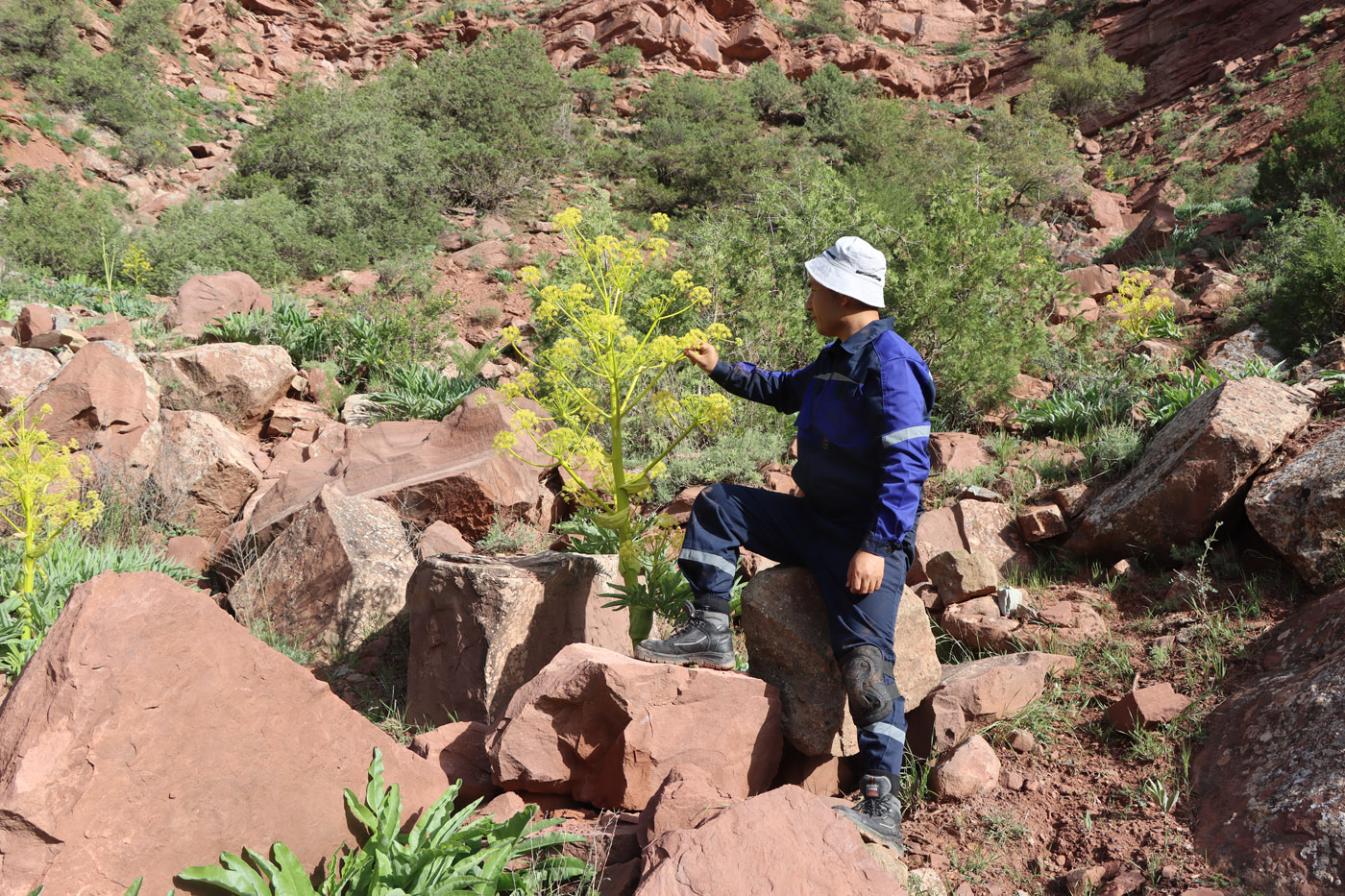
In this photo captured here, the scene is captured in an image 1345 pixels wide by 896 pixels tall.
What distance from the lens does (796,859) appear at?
2.07 metres

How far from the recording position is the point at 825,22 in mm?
33625

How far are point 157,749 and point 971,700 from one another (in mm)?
2814

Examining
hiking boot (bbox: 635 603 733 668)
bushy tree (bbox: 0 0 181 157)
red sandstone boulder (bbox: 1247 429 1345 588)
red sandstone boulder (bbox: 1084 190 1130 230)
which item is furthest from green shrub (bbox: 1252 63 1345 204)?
bushy tree (bbox: 0 0 181 157)

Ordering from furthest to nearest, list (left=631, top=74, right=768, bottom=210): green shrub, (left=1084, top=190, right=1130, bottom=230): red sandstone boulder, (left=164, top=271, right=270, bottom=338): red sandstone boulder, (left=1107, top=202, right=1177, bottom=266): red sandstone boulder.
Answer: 1. (left=631, top=74, right=768, bottom=210): green shrub
2. (left=1084, top=190, right=1130, bottom=230): red sandstone boulder
3. (left=1107, top=202, right=1177, bottom=266): red sandstone boulder
4. (left=164, top=271, right=270, bottom=338): red sandstone boulder

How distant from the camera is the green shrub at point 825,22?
110 ft

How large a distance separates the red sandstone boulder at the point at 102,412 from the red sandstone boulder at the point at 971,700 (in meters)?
6.21

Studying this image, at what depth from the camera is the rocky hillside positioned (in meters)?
2.28

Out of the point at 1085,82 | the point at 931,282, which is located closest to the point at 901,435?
the point at 931,282

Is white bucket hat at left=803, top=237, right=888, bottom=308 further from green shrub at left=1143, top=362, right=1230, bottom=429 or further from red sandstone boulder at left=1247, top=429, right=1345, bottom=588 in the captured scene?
green shrub at left=1143, top=362, right=1230, bottom=429

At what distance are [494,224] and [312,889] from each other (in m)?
13.8

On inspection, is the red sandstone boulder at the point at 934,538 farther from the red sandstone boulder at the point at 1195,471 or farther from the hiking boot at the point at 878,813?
the hiking boot at the point at 878,813

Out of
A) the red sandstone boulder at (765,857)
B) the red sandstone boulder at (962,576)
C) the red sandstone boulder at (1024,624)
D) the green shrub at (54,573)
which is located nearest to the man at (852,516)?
the red sandstone boulder at (765,857)

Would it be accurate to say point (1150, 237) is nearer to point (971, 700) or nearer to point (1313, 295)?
point (1313, 295)

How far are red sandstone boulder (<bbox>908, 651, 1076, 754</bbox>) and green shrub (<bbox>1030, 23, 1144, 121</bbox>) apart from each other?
2831cm
